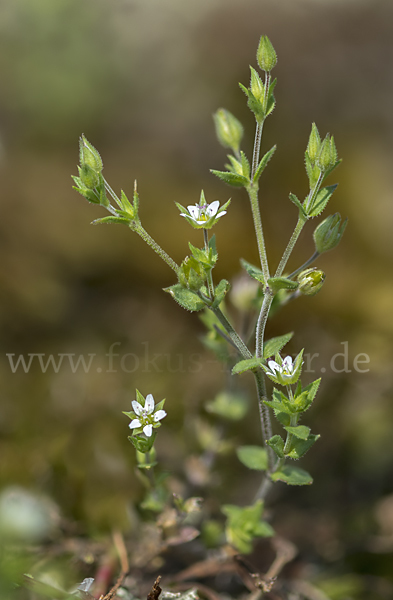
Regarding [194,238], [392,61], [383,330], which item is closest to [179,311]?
[194,238]

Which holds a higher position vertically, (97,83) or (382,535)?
(97,83)

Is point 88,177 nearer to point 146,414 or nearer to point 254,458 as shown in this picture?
point 146,414

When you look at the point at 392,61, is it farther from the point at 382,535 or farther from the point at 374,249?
the point at 382,535

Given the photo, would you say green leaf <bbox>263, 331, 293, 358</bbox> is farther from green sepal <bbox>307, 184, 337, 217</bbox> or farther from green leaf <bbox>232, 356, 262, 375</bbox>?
green sepal <bbox>307, 184, 337, 217</bbox>

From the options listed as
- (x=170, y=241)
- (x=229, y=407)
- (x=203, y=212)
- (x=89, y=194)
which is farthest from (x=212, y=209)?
(x=170, y=241)

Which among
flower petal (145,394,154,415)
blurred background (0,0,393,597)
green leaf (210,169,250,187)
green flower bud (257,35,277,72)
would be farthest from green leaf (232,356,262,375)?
blurred background (0,0,393,597)

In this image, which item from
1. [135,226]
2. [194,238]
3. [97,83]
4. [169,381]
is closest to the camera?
[135,226]

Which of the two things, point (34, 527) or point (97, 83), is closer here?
point (34, 527)

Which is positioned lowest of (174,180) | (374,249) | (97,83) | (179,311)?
(179,311)
